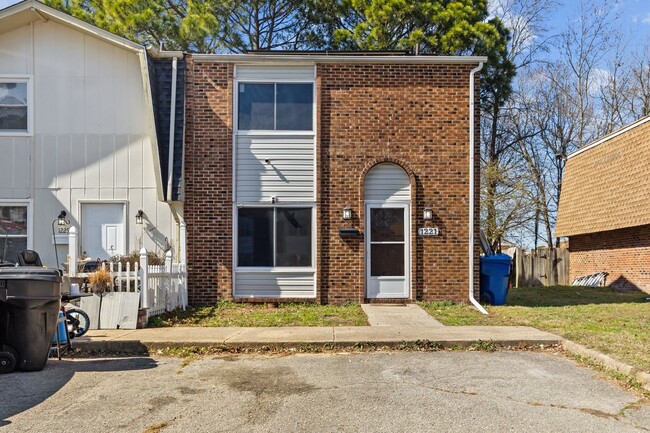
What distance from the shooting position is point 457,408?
559 centimetres

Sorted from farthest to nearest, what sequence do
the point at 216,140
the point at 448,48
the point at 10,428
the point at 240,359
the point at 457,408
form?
1. the point at 448,48
2. the point at 216,140
3. the point at 240,359
4. the point at 457,408
5. the point at 10,428

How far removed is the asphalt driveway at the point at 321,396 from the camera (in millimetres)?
5176

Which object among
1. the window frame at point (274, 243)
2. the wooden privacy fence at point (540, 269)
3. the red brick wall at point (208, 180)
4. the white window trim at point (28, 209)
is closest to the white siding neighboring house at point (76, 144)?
the white window trim at point (28, 209)

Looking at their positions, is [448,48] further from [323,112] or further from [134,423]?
[134,423]

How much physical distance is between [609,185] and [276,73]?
12561 millimetres

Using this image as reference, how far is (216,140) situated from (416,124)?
4264 mm

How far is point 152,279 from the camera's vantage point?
1048 cm

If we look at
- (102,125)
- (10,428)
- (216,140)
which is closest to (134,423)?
(10,428)

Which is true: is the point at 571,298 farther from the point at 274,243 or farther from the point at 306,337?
the point at 306,337

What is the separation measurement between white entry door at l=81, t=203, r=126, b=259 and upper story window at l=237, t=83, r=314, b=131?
329cm

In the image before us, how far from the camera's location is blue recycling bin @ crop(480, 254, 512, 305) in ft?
42.6

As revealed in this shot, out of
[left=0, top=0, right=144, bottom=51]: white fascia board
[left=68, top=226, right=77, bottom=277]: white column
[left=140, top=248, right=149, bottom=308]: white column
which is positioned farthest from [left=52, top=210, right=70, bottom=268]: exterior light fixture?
[left=0, top=0, right=144, bottom=51]: white fascia board

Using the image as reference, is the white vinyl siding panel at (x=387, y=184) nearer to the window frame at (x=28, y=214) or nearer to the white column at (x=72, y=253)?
the white column at (x=72, y=253)

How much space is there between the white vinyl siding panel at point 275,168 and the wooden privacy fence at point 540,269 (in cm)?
1312
